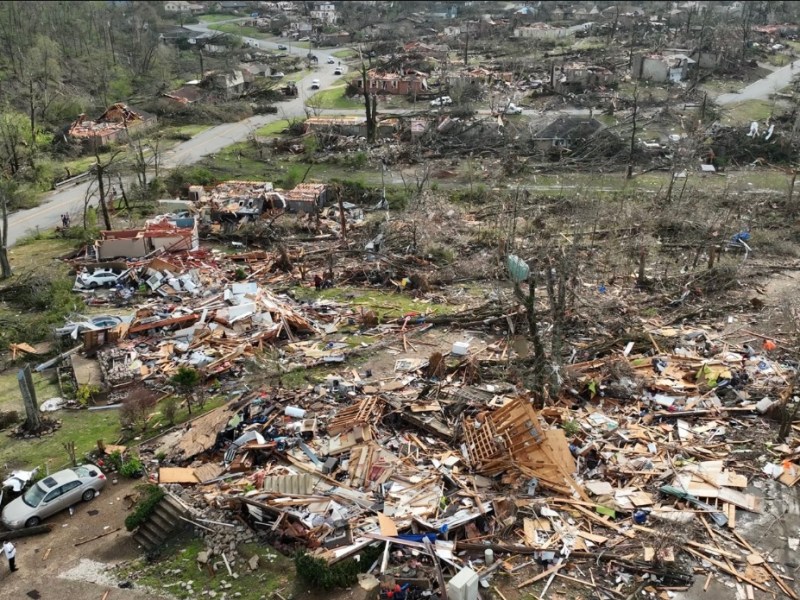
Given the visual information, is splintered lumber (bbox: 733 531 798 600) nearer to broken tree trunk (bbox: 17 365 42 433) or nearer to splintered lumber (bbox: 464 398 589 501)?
splintered lumber (bbox: 464 398 589 501)

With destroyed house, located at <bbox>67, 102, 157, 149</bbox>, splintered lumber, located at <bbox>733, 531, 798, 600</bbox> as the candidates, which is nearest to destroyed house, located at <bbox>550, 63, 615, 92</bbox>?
destroyed house, located at <bbox>67, 102, 157, 149</bbox>

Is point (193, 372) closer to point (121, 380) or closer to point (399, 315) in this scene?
point (121, 380)

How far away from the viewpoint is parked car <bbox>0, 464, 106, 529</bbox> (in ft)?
44.9

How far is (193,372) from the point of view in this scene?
1741 centimetres

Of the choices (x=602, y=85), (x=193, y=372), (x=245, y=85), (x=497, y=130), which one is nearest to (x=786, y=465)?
(x=193, y=372)

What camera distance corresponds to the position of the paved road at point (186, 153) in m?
34.0

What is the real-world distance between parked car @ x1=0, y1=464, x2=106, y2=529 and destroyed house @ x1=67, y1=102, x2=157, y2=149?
3526 centimetres

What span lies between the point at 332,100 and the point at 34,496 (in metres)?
52.2

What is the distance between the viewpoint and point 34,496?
14.0 metres

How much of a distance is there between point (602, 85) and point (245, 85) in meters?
34.2

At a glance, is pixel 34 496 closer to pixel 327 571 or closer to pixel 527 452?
pixel 327 571

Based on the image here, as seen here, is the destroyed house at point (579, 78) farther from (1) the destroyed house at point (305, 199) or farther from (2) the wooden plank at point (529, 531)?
(2) the wooden plank at point (529, 531)

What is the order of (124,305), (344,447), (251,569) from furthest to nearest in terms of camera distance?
Result: 1. (124,305)
2. (344,447)
3. (251,569)

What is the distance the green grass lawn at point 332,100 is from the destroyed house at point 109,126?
1351 cm
